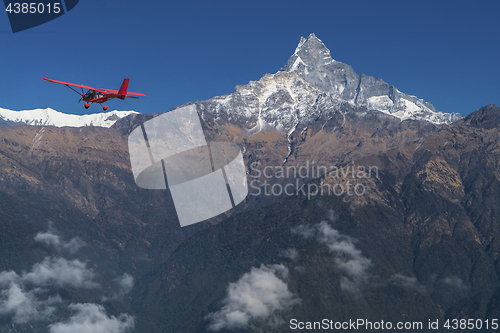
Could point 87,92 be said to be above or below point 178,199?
above

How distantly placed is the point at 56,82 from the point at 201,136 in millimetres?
20497

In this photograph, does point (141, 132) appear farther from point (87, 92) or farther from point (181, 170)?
point (181, 170)

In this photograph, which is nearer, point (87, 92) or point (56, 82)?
point (56, 82)

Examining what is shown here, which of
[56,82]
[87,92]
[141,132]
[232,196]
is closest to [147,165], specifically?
[141,132]

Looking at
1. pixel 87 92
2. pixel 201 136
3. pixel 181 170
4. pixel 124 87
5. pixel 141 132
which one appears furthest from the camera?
pixel 181 170

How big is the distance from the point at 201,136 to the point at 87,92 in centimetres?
2886

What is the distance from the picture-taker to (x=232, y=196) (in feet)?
117

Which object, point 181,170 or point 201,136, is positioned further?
point 181,170

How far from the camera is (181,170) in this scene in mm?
125938

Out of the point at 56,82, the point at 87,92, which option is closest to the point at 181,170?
the point at 87,92

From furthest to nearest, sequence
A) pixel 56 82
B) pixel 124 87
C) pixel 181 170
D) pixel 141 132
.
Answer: pixel 181 170 < pixel 124 87 < pixel 56 82 < pixel 141 132

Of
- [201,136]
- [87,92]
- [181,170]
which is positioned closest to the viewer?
[201,136]

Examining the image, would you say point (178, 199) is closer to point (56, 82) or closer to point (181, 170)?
point (56, 82)

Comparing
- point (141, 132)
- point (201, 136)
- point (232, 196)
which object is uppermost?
point (141, 132)
